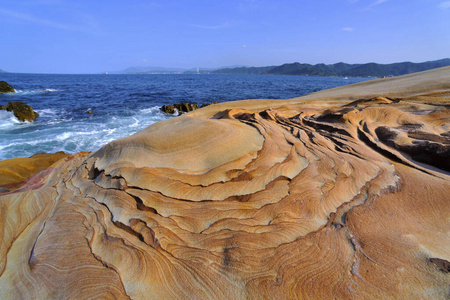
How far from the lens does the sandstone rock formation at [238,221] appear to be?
1.29 meters

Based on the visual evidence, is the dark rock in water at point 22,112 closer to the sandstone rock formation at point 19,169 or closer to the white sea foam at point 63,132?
the white sea foam at point 63,132

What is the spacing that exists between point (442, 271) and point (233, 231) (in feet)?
4.21

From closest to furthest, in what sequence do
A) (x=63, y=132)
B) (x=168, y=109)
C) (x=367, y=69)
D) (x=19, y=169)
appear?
(x=19, y=169), (x=63, y=132), (x=168, y=109), (x=367, y=69)

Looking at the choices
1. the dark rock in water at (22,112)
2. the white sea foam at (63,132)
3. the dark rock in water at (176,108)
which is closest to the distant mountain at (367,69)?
the dark rock in water at (176,108)

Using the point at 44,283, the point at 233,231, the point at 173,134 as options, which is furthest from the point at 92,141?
the point at 233,231

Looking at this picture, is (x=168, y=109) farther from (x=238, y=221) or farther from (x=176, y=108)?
(x=238, y=221)

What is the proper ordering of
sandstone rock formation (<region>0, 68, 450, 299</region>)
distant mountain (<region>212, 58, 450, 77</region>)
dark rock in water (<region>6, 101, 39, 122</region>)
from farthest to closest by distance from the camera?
distant mountain (<region>212, 58, 450, 77</region>) < dark rock in water (<region>6, 101, 39, 122</region>) < sandstone rock formation (<region>0, 68, 450, 299</region>)

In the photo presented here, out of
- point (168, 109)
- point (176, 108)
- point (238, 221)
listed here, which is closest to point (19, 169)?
point (238, 221)

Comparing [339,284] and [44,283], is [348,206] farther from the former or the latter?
[44,283]

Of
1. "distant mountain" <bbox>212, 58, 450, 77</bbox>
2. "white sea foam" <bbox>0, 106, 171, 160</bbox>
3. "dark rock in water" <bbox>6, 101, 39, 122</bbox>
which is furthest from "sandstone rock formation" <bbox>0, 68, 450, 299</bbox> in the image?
"distant mountain" <bbox>212, 58, 450, 77</bbox>

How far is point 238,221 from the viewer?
1663 mm

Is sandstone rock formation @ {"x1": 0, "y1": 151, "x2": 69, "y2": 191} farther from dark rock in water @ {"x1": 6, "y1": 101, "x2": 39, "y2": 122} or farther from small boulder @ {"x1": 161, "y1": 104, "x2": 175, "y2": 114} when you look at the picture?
small boulder @ {"x1": 161, "y1": 104, "x2": 175, "y2": 114}

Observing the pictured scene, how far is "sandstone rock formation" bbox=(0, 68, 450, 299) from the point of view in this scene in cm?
Answer: 129

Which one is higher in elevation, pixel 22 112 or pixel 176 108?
pixel 22 112
